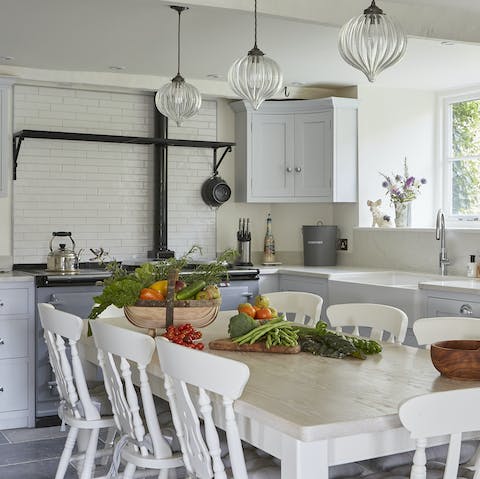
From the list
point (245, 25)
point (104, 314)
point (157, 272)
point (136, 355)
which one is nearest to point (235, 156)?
point (245, 25)

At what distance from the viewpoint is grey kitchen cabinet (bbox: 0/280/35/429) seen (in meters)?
5.12

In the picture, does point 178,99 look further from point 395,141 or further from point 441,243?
point 395,141

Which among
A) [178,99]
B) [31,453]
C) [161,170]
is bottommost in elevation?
[31,453]

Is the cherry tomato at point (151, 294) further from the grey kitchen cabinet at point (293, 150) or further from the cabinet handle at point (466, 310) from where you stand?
the grey kitchen cabinet at point (293, 150)

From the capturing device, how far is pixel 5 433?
16.5 feet

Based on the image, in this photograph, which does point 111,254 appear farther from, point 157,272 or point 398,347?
point 398,347

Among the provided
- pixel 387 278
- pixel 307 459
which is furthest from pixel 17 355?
pixel 307 459

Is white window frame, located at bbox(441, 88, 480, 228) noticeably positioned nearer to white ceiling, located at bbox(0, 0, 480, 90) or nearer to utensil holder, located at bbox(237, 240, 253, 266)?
white ceiling, located at bbox(0, 0, 480, 90)

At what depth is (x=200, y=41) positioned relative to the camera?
494 cm

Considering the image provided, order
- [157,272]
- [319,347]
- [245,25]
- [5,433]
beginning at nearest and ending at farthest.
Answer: [319,347] → [157,272] → [245,25] → [5,433]

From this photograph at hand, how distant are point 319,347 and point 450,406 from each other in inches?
43.7

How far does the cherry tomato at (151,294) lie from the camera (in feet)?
10.9

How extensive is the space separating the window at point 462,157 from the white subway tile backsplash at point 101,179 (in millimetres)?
1932

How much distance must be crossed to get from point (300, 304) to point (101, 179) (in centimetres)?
249
